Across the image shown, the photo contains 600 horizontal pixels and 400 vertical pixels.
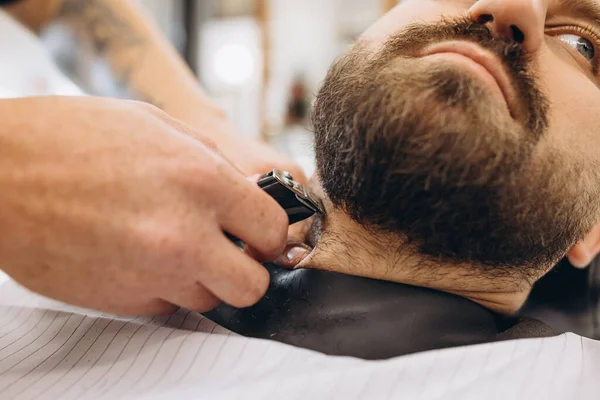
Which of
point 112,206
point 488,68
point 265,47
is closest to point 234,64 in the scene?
point 265,47

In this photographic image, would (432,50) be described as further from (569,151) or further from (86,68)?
(86,68)

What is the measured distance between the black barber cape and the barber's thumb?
0.06 ft

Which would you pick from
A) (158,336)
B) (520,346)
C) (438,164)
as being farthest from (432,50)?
(158,336)

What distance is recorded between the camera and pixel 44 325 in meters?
0.73

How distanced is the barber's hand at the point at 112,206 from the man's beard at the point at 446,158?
18 cm

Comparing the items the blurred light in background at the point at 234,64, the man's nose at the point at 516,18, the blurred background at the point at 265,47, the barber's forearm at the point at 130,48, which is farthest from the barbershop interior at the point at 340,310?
the blurred light in background at the point at 234,64

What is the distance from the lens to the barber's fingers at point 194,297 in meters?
0.57

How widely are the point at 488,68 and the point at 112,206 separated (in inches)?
18.9

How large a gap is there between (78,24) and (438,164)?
112cm

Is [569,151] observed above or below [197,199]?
above

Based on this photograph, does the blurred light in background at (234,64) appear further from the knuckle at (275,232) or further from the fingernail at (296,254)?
the knuckle at (275,232)

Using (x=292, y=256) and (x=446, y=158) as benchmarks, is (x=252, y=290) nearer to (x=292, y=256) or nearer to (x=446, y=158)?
(x=292, y=256)

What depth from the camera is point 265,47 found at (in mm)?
3842

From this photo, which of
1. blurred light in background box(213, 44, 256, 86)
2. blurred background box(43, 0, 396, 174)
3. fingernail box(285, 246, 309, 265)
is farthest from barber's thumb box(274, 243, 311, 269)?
blurred light in background box(213, 44, 256, 86)
